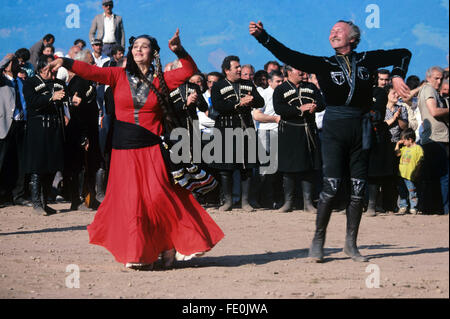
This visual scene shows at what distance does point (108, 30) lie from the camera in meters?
16.1

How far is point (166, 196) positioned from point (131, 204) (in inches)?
13.3

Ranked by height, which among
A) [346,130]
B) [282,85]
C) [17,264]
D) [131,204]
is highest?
[282,85]

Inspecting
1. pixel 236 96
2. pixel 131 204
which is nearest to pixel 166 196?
pixel 131 204

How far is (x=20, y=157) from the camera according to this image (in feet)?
44.7

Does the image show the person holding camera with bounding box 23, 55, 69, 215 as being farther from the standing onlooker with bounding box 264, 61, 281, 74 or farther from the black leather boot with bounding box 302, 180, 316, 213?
the standing onlooker with bounding box 264, 61, 281, 74

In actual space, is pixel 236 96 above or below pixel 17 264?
above

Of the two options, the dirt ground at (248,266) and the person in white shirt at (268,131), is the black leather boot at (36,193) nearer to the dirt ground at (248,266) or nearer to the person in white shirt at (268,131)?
the dirt ground at (248,266)

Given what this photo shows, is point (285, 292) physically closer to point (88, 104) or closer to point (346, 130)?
point (346, 130)

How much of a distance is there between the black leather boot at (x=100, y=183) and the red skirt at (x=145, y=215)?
5392 millimetres

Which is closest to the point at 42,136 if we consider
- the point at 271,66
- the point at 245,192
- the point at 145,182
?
the point at 245,192

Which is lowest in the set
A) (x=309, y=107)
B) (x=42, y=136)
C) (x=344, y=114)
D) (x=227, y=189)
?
(x=227, y=189)

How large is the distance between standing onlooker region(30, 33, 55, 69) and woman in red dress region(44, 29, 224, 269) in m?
8.96

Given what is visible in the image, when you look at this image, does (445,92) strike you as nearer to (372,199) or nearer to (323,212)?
(323,212)

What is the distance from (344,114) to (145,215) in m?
2.15
